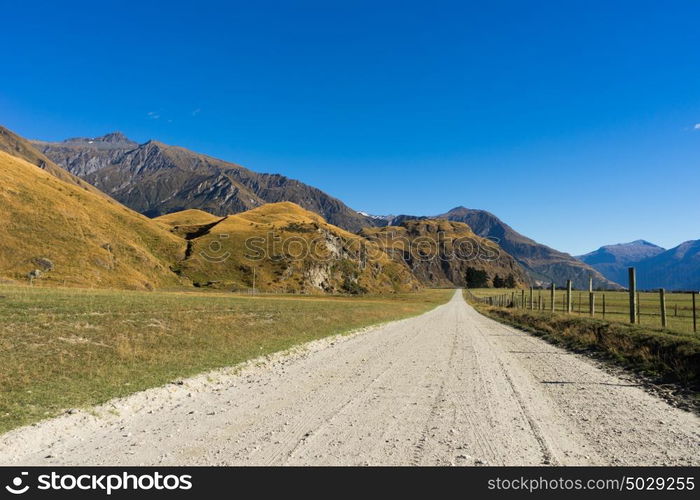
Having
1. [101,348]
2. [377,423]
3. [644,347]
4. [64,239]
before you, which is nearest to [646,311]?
[644,347]

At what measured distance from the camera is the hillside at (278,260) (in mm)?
122062

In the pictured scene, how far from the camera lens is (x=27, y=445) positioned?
712 centimetres

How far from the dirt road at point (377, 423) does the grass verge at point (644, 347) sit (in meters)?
1.81

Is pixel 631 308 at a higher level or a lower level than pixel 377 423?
higher

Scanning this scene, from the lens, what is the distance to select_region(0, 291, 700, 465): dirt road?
654 cm

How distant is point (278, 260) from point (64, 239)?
68358 mm

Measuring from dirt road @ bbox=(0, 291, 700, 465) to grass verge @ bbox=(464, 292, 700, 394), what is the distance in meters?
1.81

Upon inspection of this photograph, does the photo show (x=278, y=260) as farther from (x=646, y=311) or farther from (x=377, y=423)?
(x=377, y=423)

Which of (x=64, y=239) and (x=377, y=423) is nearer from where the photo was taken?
(x=377, y=423)

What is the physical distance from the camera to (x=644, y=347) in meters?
16.6

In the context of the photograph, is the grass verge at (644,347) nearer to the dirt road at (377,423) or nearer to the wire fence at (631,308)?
the dirt road at (377,423)

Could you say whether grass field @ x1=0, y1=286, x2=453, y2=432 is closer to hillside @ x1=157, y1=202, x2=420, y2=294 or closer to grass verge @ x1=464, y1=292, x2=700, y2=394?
grass verge @ x1=464, y1=292, x2=700, y2=394
